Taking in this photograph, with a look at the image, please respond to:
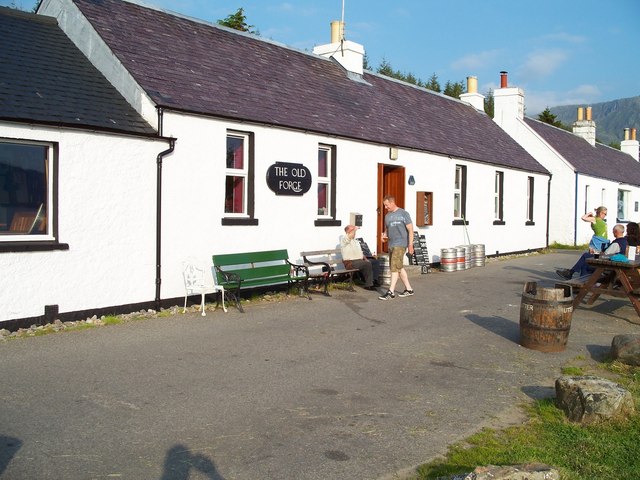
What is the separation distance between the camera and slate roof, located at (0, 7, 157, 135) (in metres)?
9.27

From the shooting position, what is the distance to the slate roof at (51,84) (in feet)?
30.4

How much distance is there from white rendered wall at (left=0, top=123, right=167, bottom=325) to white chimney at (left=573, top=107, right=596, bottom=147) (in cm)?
3490

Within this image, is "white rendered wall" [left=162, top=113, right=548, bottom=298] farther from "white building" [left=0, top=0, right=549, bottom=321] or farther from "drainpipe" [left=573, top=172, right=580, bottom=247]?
"drainpipe" [left=573, top=172, right=580, bottom=247]

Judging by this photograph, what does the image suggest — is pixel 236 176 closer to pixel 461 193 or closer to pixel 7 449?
pixel 7 449

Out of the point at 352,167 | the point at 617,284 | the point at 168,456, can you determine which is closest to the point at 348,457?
the point at 168,456

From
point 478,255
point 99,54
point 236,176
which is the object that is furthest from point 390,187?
point 99,54

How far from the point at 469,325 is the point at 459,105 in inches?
687

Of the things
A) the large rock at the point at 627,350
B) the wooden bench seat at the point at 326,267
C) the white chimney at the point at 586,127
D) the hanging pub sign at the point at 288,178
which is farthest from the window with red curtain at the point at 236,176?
the white chimney at the point at 586,127

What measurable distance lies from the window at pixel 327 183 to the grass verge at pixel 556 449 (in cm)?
931

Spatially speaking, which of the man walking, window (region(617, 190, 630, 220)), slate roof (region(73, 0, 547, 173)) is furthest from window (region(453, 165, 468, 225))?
window (region(617, 190, 630, 220))

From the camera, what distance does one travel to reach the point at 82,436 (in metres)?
5.11

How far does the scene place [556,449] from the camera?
496 centimetres

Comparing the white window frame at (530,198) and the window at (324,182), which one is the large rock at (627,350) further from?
the white window frame at (530,198)

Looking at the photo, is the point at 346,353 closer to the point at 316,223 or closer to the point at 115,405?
the point at 115,405
